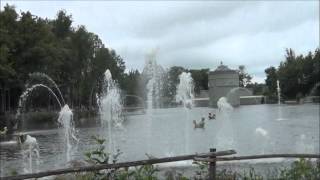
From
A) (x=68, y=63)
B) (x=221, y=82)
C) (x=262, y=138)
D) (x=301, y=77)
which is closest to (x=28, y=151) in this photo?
(x=262, y=138)

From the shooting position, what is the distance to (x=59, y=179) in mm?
11398

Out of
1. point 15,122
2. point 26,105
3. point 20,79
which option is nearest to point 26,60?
point 20,79

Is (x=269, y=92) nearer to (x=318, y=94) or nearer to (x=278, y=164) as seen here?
(x=318, y=94)

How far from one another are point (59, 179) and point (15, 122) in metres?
50.8

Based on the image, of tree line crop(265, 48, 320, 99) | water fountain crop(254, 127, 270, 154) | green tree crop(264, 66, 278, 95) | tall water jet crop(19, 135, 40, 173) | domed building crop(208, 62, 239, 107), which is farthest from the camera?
green tree crop(264, 66, 278, 95)

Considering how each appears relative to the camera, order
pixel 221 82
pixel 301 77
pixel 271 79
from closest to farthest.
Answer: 1. pixel 221 82
2. pixel 301 77
3. pixel 271 79

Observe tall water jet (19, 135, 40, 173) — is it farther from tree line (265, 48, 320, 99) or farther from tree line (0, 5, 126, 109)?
tree line (265, 48, 320, 99)

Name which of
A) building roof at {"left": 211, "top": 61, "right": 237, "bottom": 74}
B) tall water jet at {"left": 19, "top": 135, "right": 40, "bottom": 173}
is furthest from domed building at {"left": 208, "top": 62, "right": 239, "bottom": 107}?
tall water jet at {"left": 19, "top": 135, "right": 40, "bottom": 173}

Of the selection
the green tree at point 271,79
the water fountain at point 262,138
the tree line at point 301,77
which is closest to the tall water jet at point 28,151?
the water fountain at point 262,138

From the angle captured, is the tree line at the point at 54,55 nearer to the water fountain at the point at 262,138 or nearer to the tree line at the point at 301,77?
the water fountain at the point at 262,138

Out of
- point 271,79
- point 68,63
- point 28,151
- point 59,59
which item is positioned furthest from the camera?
point 271,79

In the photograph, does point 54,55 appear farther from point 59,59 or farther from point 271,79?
point 271,79

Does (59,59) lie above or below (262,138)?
above

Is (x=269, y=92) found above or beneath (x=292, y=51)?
beneath
